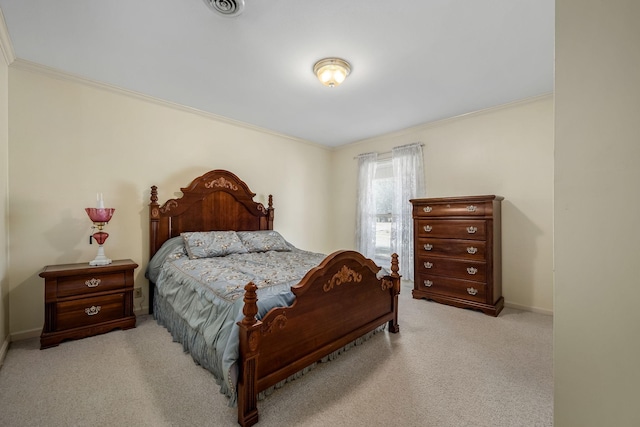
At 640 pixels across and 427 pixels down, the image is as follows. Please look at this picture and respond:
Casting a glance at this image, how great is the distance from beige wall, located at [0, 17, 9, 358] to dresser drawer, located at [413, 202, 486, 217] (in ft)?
13.5

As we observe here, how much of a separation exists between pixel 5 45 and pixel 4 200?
122 cm

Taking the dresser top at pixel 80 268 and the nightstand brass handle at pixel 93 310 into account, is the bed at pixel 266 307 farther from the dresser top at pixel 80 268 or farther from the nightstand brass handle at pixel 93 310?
the nightstand brass handle at pixel 93 310

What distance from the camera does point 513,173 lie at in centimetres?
315

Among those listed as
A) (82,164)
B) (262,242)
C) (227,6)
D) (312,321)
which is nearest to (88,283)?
(82,164)

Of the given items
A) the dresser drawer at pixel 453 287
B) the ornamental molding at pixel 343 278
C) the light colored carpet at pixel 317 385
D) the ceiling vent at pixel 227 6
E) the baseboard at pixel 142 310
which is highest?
the ceiling vent at pixel 227 6

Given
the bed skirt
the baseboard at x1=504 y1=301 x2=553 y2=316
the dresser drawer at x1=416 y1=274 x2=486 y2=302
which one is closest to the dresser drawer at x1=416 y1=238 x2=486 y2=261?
the dresser drawer at x1=416 y1=274 x2=486 y2=302

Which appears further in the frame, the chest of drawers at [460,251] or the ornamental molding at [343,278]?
the chest of drawers at [460,251]

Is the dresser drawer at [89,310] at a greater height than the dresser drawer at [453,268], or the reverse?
the dresser drawer at [453,268]

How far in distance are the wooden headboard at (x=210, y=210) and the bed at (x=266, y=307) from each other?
0.04 ft

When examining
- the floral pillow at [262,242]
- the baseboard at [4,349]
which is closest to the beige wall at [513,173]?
the floral pillow at [262,242]

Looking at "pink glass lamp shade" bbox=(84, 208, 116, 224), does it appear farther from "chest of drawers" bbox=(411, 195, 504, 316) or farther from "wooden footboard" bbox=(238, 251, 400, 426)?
"chest of drawers" bbox=(411, 195, 504, 316)

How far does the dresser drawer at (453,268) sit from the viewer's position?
117 inches

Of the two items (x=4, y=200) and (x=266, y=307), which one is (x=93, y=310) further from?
(x=266, y=307)

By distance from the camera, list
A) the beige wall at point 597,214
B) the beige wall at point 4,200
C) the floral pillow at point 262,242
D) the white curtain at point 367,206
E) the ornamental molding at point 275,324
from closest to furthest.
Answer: the beige wall at point 597,214 → the ornamental molding at point 275,324 → the beige wall at point 4,200 → the floral pillow at point 262,242 → the white curtain at point 367,206
